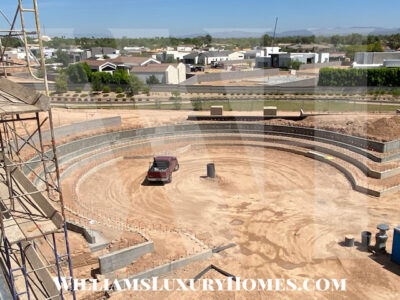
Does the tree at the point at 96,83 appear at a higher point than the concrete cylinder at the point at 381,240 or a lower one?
higher

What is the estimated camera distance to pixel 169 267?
11258 mm

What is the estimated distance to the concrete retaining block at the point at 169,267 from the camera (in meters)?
10.7

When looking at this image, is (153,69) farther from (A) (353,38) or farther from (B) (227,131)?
(A) (353,38)

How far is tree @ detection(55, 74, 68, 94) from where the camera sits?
1994 inches

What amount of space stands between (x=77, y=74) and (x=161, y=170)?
42865 mm

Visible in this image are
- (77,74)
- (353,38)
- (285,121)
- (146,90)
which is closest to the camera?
(285,121)

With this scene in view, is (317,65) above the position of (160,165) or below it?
above

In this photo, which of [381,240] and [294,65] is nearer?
[381,240]

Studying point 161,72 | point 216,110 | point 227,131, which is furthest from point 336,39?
point 227,131

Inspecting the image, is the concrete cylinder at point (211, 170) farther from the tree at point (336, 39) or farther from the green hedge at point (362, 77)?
the tree at point (336, 39)

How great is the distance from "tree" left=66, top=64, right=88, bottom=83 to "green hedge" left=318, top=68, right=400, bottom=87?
3824 cm

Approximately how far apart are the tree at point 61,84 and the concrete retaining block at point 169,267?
150 feet

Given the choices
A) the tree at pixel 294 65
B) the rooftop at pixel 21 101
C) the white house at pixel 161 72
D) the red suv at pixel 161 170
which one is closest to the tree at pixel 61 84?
the white house at pixel 161 72

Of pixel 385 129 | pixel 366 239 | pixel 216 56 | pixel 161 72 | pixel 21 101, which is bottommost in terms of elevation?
pixel 366 239
